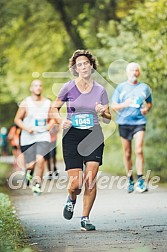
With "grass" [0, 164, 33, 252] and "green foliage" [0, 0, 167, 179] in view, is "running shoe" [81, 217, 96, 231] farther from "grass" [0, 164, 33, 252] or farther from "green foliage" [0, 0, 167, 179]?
"green foliage" [0, 0, 167, 179]

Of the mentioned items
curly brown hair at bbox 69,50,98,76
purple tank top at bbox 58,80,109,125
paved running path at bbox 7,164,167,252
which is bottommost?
paved running path at bbox 7,164,167,252

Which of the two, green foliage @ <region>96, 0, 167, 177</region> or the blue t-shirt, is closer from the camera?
the blue t-shirt

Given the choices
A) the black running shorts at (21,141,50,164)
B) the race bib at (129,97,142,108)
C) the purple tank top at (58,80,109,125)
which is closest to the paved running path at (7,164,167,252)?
the black running shorts at (21,141,50,164)

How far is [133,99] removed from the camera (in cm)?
1459

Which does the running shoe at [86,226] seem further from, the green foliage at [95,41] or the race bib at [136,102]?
the green foliage at [95,41]

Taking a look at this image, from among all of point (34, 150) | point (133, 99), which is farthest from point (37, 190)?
point (133, 99)

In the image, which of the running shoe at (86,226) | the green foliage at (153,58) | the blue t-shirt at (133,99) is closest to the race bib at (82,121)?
the running shoe at (86,226)

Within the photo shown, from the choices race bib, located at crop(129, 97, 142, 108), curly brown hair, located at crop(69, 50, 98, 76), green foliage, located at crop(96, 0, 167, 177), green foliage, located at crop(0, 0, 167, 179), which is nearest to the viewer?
curly brown hair, located at crop(69, 50, 98, 76)

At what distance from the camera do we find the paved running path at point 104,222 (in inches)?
332

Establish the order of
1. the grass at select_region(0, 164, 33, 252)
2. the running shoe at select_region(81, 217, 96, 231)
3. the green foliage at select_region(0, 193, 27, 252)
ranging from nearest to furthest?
the grass at select_region(0, 164, 33, 252) < the green foliage at select_region(0, 193, 27, 252) < the running shoe at select_region(81, 217, 96, 231)

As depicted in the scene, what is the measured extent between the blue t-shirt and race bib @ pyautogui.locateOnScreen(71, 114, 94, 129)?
15.2ft

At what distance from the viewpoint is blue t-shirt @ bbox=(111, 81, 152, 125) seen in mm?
14617

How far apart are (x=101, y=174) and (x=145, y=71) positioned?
9.28 feet

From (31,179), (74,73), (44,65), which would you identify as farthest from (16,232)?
(44,65)
